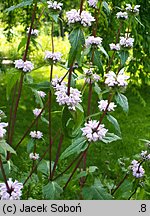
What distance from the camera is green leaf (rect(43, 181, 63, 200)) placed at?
1.34m

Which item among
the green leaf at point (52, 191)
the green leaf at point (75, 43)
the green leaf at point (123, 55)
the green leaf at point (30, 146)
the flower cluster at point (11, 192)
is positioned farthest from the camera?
the green leaf at point (30, 146)

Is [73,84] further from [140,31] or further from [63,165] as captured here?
[140,31]

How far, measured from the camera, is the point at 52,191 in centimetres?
135

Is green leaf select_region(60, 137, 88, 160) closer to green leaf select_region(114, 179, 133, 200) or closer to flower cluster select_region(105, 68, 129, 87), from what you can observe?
flower cluster select_region(105, 68, 129, 87)

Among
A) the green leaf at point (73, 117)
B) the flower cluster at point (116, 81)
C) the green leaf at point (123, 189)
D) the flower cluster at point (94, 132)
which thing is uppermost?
the flower cluster at point (116, 81)

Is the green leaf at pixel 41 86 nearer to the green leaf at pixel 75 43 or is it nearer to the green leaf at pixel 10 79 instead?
the green leaf at pixel 10 79

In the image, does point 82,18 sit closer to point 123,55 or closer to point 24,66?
point 24,66

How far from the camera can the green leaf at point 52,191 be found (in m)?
1.34

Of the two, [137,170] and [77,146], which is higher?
[77,146]

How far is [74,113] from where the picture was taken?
1224 millimetres

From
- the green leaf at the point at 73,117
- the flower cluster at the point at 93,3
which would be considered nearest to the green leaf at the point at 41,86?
the green leaf at the point at 73,117

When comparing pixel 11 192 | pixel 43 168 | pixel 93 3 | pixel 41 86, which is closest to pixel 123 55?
pixel 93 3

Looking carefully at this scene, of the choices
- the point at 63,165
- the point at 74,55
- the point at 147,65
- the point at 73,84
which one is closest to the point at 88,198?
the point at 73,84

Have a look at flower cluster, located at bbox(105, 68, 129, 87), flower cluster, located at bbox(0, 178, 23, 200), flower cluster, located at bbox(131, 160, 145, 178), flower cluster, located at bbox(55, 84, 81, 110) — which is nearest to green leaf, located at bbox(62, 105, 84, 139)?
flower cluster, located at bbox(55, 84, 81, 110)
